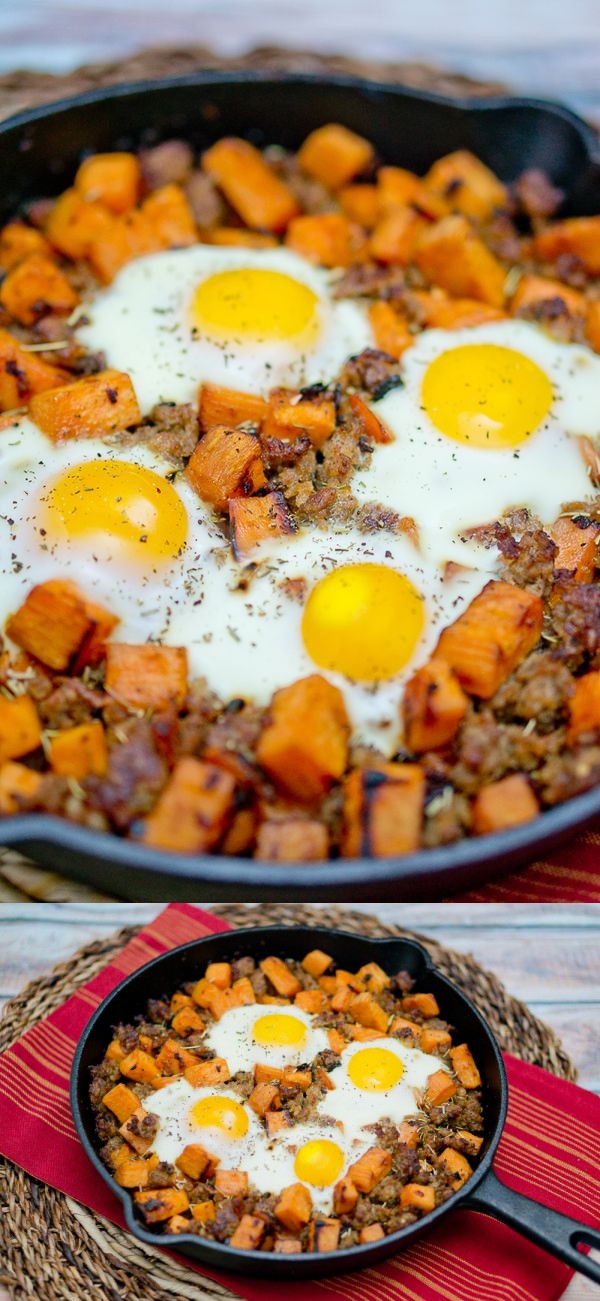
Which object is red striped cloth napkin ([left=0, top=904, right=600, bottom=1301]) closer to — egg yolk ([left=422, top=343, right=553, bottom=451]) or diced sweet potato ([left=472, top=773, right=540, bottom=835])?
diced sweet potato ([left=472, top=773, right=540, bottom=835])

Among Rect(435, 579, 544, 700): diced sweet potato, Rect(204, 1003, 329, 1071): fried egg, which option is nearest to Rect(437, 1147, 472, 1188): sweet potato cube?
Rect(204, 1003, 329, 1071): fried egg

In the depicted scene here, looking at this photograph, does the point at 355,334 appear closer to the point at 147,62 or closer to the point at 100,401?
the point at 100,401

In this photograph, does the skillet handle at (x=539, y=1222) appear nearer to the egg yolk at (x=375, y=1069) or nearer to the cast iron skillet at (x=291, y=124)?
the egg yolk at (x=375, y=1069)

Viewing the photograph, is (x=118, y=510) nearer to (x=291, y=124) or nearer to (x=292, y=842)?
(x=292, y=842)

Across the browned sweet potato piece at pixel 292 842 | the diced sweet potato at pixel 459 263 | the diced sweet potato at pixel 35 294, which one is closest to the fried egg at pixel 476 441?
the diced sweet potato at pixel 459 263

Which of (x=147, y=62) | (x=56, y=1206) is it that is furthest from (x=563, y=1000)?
(x=147, y=62)

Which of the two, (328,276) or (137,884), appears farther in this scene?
(328,276)
